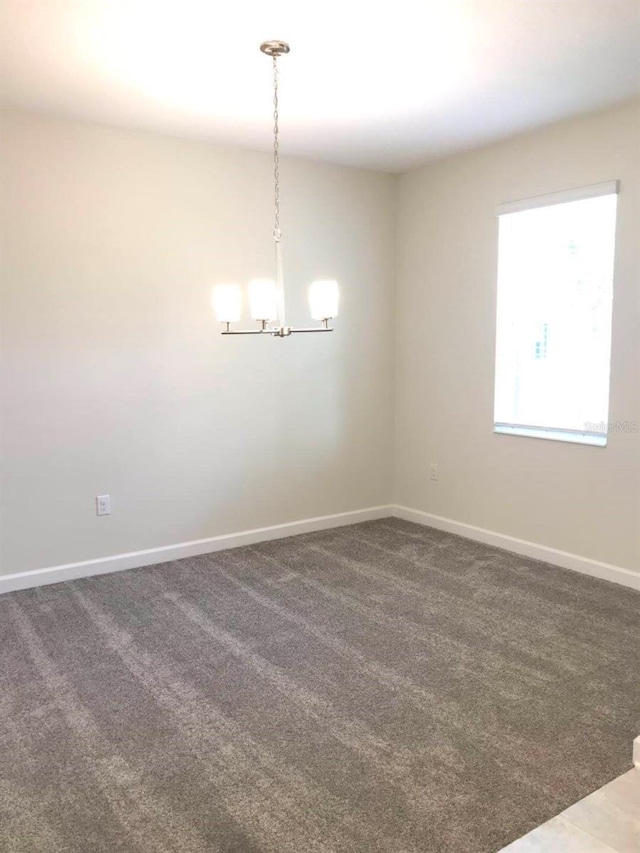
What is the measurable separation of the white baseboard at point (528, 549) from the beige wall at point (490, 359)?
1.6 inches

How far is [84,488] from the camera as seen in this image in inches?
155

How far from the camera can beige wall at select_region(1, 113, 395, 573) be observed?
371 centimetres

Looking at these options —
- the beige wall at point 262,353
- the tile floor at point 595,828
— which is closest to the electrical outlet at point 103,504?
the beige wall at point 262,353

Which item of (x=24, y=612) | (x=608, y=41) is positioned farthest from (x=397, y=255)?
(x=24, y=612)

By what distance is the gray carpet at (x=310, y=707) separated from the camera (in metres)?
1.95

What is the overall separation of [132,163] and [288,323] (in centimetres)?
142

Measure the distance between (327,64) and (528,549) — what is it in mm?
2995

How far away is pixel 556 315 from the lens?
407cm

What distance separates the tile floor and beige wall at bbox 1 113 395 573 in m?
2.89

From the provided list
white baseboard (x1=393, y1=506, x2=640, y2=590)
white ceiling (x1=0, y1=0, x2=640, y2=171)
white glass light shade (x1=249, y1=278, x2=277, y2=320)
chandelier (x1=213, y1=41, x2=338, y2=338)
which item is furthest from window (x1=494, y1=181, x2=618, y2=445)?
white glass light shade (x1=249, y1=278, x2=277, y2=320)

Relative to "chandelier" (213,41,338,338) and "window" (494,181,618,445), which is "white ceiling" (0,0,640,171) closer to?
"chandelier" (213,41,338,338)

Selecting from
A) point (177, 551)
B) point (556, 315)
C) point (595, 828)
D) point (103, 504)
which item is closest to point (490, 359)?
point (556, 315)

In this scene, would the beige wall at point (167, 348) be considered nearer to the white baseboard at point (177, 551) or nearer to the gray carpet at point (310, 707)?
the white baseboard at point (177, 551)

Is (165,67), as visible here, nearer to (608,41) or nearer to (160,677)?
(608,41)
